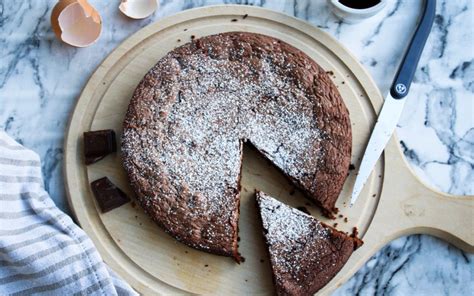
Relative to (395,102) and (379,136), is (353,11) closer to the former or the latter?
(395,102)

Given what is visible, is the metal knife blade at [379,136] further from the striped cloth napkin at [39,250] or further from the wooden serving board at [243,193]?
the striped cloth napkin at [39,250]

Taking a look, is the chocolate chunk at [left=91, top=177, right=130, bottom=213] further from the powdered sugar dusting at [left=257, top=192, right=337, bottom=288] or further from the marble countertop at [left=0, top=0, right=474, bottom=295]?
the powdered sugar dusting at [left=257, top=192, right=337, bottom=288]

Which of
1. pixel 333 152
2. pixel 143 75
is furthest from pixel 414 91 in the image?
pixel 143 75

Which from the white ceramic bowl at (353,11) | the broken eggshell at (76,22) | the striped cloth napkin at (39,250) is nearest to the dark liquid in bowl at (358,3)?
the white ceramic bowl at (353,11)

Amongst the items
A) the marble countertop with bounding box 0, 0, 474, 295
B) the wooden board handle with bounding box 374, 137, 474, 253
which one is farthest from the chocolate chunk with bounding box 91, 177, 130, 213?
the wooden board handle with bounding box 374, 137, 474, 253

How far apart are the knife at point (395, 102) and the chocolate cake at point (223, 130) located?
5.3 inches

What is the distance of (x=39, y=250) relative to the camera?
366 cm

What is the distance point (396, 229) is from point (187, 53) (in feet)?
5.59

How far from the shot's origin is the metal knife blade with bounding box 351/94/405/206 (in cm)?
384

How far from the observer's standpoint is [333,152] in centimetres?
379

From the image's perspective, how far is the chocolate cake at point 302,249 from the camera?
12.0 ft

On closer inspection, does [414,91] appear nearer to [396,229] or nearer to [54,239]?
[396,229]

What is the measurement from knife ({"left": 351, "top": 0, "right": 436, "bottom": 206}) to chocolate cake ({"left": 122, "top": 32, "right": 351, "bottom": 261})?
0.14 m

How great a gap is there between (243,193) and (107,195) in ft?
2.76
